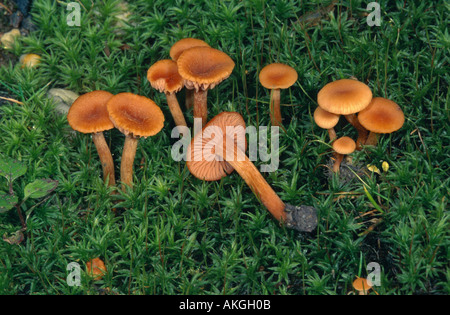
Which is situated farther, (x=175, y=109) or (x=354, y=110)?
(x=175, y=109)

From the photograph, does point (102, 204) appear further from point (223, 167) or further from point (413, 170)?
point (413, 170)

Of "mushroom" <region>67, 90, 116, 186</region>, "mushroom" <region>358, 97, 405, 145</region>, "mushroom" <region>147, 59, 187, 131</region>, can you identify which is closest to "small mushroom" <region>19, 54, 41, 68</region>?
"mushroom" <region>67, 90, 116, 186</region>

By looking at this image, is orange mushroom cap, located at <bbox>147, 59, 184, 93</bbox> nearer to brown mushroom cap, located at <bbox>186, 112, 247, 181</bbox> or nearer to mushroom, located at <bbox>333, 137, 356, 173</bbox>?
brown mushroom cap, located at <bbox>186, 112, 247, 181</bbox>

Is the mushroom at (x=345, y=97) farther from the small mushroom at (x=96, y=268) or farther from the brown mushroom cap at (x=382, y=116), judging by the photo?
the small mushroom at (x=96, y=268)

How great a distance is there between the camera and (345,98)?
3.33m

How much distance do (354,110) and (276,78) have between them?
687 millimetres

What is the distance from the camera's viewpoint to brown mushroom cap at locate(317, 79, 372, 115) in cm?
331

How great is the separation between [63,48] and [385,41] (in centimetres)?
302

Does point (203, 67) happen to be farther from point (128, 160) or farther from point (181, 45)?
point (128, 160)

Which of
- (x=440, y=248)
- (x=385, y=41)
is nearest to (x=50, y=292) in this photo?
(x=440, y=248)

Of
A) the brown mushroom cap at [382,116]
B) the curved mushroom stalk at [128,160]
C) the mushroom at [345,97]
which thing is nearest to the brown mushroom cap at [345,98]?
the mushroom at [345,97]

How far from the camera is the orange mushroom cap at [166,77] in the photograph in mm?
3660

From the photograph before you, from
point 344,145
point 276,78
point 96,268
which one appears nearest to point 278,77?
point 276,78

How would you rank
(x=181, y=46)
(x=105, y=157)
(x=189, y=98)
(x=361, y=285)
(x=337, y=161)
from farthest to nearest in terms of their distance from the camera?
(x=189, y=98)
(x=181, y=46)
(x=105, y=157)
(x=337, y=161)
(x=361, y=285)
